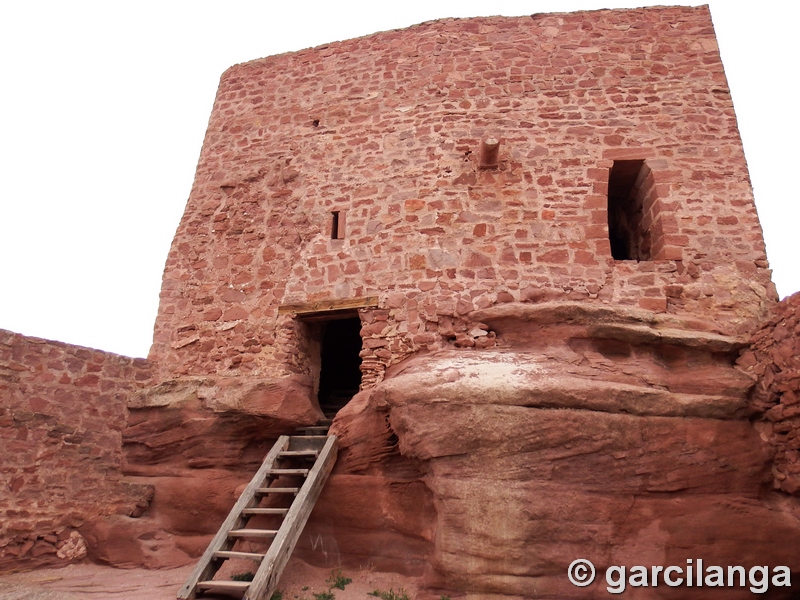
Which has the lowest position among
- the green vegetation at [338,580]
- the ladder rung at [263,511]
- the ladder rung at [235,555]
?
the green vegetation at [338,580]

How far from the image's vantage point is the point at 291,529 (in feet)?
16.9

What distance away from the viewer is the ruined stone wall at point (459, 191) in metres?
Answer: 6.57

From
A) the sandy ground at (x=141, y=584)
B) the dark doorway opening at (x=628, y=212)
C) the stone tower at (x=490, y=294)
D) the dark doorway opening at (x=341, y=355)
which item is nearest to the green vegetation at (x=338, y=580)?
the sandy ground at (x=141, y=584)

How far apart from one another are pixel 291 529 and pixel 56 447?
3.03m

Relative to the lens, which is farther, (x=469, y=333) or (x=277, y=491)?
(x=469, y=333)

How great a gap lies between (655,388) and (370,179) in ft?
13.5

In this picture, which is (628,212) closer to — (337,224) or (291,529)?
(337,224)

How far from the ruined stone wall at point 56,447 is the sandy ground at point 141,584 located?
0.35m

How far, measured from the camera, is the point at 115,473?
679 cm

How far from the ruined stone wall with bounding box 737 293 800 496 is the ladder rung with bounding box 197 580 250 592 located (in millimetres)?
4659

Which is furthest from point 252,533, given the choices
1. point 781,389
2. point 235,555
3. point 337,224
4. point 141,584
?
point 781,389

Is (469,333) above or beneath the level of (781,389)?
above

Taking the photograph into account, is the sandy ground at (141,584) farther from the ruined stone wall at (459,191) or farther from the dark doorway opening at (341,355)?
the dark doorway opening at (341,355)

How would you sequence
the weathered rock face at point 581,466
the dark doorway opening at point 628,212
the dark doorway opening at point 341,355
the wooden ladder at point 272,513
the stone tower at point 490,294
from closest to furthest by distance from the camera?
the wooden ladder at point 272,513, the weathered rock face at point 581,466, the stone tower at point 490,294, the dark doorway opening at point 628,212, the dark doorway opening at point 341,355
